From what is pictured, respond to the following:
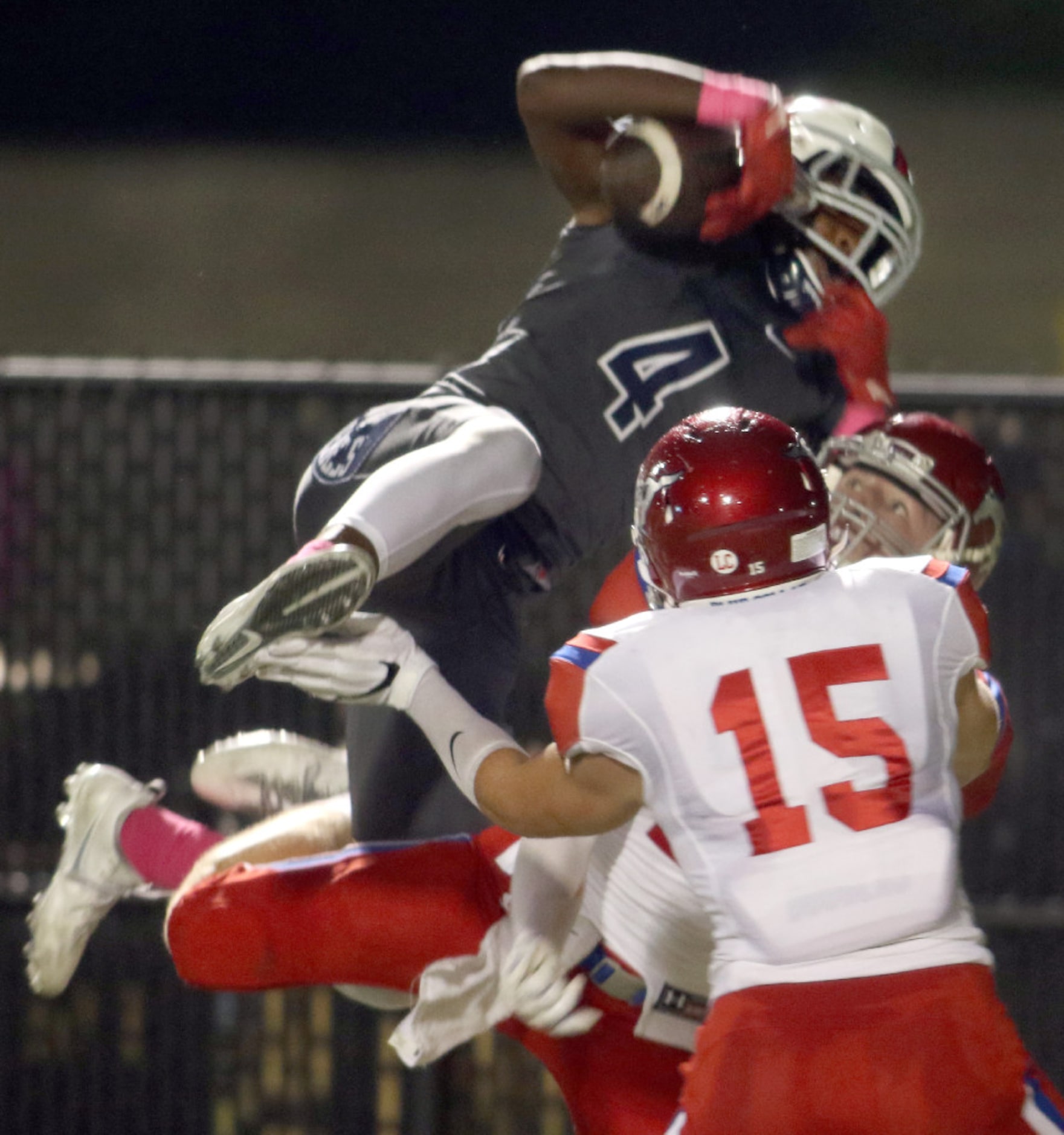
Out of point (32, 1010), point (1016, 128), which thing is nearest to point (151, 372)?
point (32, 1010)

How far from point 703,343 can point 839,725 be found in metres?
0.74

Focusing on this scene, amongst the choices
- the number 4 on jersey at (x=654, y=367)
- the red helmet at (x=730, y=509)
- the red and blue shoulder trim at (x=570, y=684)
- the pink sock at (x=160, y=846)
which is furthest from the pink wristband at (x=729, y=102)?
the pink sock at (x=160, y=846)

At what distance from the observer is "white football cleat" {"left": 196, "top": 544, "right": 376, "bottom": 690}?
1.64 meters

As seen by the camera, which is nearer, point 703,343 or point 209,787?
point 703,343

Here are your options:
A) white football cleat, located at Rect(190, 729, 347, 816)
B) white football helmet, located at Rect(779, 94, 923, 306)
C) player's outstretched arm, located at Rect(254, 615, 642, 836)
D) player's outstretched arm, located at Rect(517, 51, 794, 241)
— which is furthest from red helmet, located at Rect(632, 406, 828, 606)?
white football cleat, located at Rect(190, 729, 347, 816)

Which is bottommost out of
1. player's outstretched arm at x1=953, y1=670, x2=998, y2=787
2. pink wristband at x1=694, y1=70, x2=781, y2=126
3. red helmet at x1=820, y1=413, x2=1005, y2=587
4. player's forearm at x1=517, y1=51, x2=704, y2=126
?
player's outstretched arm at x1=953, y1=670, x2=998, y2=787

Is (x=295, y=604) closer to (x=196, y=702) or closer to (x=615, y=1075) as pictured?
(x=615, y=1075)

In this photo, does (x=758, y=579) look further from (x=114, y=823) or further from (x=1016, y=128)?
(x=1016, y=128)

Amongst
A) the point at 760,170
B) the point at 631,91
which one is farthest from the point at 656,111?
the point at 760,170

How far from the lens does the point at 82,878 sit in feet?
7.24

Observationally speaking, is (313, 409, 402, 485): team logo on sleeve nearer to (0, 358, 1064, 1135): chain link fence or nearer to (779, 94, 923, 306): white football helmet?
(779, 94, 923, 306): white football helmet

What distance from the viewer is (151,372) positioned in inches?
125

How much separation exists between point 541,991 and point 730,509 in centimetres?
62

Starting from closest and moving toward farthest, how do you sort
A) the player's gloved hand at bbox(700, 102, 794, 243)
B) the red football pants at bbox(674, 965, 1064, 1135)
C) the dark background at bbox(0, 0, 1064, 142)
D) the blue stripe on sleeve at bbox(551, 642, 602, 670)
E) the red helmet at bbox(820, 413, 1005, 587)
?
the red football pants at bbox(674, 965, 1064, 1135) → the blue stripe on sleeve at bbox(551, 642, 602, 670) → the player's gloved hand at bbox(700, 102, 794, 243) → the red helmet at bbox(820, 413, 1005, 587) → the dark background at bbox(0, 0, 1064, 142)
